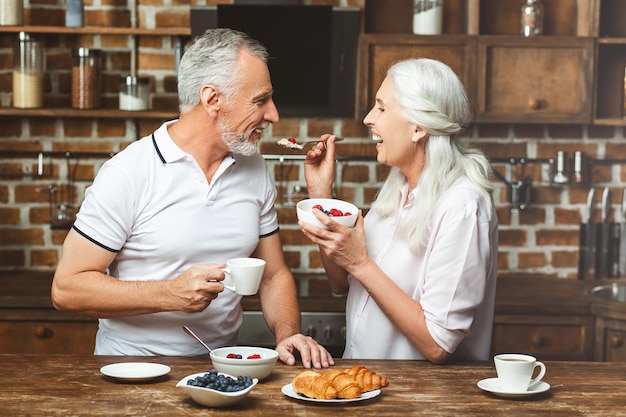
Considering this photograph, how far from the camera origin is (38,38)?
369cm

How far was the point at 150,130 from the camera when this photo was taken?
3.86 metres

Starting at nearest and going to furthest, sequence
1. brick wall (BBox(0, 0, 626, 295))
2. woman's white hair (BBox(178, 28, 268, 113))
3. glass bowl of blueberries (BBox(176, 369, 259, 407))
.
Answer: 1. glass bowl of blueberries (BBox(176, 369, 259, 407))
2. woman's white hair (BBox(178, 28, 268, 113))
3. brick wall (BBox(0, 0, 626, 295))

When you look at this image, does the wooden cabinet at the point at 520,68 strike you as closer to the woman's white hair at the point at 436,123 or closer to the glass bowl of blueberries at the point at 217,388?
the woman's white hair at the point at 436,123

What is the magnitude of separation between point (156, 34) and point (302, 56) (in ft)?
2.00

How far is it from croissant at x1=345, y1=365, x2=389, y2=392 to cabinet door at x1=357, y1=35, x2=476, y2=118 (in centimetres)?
181

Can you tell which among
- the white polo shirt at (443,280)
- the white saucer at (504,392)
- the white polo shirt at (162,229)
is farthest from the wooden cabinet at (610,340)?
the white polo shirt at (162,229)

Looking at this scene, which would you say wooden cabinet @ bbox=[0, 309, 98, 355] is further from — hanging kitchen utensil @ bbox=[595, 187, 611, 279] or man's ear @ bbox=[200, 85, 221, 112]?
hanging kitchen utensil @ bbox=[595, 187, 611, 279]

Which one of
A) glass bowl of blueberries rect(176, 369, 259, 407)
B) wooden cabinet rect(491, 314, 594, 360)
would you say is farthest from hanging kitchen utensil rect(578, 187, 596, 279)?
glass bowl of blueberries rect(176, 369, 259, 407)

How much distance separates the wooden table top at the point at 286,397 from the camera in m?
1.82

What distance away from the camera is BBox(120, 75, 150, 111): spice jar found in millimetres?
3654

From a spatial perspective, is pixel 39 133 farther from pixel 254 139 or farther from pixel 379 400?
pixel 379 400

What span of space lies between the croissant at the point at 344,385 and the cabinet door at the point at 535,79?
77.6 inches

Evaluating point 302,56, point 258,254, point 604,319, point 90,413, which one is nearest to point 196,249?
point 258,254

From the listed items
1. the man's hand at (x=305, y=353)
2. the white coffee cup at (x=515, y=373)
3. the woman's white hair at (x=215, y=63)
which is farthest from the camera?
the woman's white hair at (x=215, y=63)
